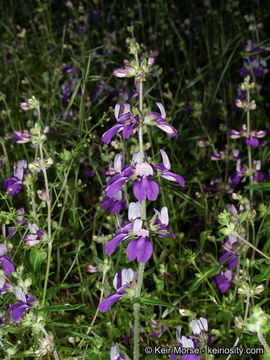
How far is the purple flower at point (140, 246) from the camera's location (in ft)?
4.34

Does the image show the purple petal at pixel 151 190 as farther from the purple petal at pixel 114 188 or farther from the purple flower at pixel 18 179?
the purple flower at pixel 18 179

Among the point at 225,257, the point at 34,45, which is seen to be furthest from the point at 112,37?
the point at 225,257

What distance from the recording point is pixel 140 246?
1.36 meters

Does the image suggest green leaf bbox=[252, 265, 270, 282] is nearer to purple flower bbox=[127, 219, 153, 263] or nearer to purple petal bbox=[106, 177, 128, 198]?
purple flower bbox=[127, 219, 153, 263]

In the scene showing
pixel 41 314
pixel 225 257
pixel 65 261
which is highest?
pixel 41 314

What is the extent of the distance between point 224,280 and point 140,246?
775 millimetres

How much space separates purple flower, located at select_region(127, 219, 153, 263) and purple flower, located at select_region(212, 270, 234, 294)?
692mm

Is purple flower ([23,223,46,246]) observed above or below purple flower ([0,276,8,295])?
above

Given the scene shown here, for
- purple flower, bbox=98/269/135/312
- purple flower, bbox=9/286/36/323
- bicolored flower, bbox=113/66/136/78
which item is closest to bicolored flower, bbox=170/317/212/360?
purple flower, bbox=98/269/135/312

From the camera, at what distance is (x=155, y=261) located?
2207 mm

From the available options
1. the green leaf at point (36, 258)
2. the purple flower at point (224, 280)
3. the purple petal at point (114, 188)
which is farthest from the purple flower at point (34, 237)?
the purple flower at point (224, 280)

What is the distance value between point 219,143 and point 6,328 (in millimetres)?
2059

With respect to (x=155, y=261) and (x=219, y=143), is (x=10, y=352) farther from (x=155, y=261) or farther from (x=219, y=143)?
(x=219, y=143)

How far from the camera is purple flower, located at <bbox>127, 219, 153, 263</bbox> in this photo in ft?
4.34
